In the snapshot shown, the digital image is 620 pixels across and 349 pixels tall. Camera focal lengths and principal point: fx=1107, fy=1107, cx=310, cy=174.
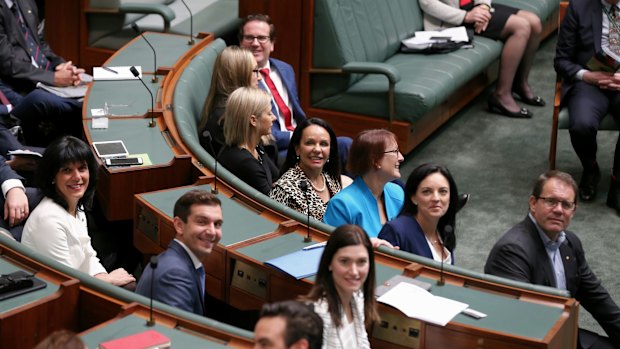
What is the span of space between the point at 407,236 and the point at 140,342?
2.94 feet

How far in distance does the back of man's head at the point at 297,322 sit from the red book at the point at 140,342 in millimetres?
326

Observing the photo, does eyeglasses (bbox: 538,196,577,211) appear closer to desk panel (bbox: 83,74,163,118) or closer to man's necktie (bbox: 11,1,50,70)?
desk panel (bbox: 83,74,163,118)

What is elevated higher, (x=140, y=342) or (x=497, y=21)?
(x=497, y=21)

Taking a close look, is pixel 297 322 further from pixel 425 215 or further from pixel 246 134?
pixel 246 134

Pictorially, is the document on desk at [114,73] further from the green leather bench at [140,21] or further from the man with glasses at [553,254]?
the man with glasses at [553,254]

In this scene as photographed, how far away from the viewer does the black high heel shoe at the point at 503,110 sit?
4945 mm

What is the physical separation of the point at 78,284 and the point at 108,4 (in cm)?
244

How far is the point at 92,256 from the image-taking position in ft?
9.46

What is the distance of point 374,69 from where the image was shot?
426 centimetres

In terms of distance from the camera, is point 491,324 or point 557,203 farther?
point 557,203

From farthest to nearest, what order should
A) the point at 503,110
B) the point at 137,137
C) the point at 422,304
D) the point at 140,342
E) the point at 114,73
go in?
the point at 503,110, the point at 114,73, the point at 137,137, the point at 422,304, the point at 140,342

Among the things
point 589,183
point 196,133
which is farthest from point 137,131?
point 589,183

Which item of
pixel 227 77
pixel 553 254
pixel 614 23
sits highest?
pixel 614 23

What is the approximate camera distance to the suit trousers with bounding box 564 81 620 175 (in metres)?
4.11
